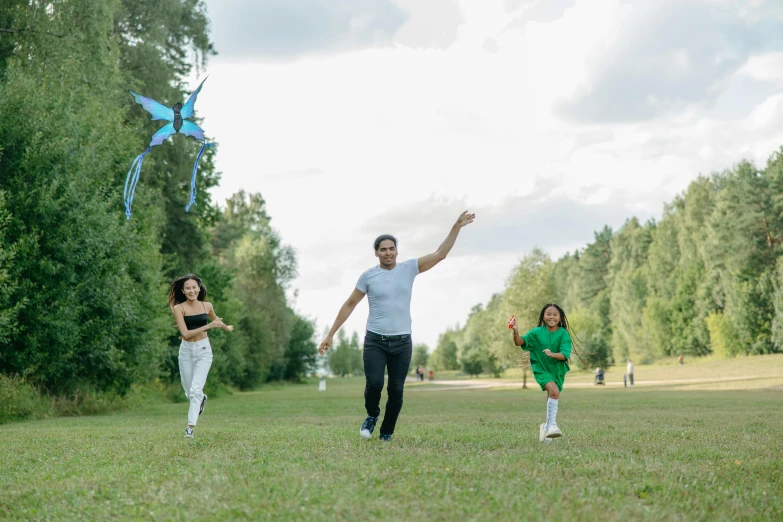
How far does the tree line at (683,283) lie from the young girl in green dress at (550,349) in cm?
4279

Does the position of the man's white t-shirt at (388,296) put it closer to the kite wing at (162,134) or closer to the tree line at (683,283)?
the kite wing at (162,134)

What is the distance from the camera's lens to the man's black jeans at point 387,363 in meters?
9.85

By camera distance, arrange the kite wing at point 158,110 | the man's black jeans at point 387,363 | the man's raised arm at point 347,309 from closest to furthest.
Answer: the man's black jeans at point 387,363, the man's raised arm at point 347,309, the kite wing at point 158,110

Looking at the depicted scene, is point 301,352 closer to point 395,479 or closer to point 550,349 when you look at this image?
point 550,349

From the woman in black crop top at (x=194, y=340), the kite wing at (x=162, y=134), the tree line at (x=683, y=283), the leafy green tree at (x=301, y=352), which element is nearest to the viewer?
the woman in black crop top at (x=194, y=340)

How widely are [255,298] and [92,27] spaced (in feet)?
150

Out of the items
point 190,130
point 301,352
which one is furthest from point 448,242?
point 301,352

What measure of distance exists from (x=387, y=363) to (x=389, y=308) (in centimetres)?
74

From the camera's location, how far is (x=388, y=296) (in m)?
9.86

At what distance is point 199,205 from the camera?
3700 centimetres

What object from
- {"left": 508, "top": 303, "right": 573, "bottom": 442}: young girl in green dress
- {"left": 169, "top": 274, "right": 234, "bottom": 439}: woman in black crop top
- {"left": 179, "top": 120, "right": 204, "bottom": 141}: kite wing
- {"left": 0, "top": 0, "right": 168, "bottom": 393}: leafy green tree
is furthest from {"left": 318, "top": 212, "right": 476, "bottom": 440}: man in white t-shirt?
{"left": 0, "top": 0, "right": 168, "bottom": 393}: leafy green tree

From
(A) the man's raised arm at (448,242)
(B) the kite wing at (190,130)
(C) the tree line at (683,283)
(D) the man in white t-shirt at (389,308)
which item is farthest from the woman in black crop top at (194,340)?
(C) the tree line at (683,283)

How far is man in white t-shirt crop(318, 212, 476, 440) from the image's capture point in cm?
986

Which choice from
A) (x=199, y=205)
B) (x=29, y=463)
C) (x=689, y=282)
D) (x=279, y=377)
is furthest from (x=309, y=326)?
(x=29, y=463)
